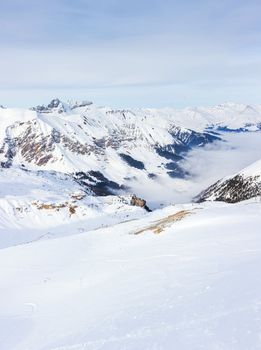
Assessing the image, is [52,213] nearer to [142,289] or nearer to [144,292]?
[142,289]

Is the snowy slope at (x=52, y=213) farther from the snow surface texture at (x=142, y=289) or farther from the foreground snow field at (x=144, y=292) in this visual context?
the foreground snow field at (x=144, y=292)

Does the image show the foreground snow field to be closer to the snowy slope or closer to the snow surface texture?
the snow surface texture

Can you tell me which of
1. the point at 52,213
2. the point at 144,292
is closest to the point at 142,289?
the point at 144,292

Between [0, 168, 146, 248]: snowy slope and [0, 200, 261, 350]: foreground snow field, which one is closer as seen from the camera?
[0, 200, 261, 350]: foreground snow field

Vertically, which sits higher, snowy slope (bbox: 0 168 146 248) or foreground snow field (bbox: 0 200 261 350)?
foreground snow field (bbox: 0 200 261 350)

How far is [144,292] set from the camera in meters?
18.3

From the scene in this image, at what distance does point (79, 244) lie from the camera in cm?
3647

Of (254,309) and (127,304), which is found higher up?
(254,309)

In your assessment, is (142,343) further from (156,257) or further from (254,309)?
(156,257)

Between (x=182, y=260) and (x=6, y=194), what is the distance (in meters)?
159

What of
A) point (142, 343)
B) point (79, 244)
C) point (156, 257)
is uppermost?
point (142, 343)

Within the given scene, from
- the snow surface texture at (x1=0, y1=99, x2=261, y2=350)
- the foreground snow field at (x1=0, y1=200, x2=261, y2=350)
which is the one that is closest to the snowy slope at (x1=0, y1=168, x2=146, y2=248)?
the snow surface texture at (x1=0, y1=99, x2=261, y2=350)

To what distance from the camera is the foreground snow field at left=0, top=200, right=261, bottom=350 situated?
42.8ft

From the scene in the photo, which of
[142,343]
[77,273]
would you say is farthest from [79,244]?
[142,343]
